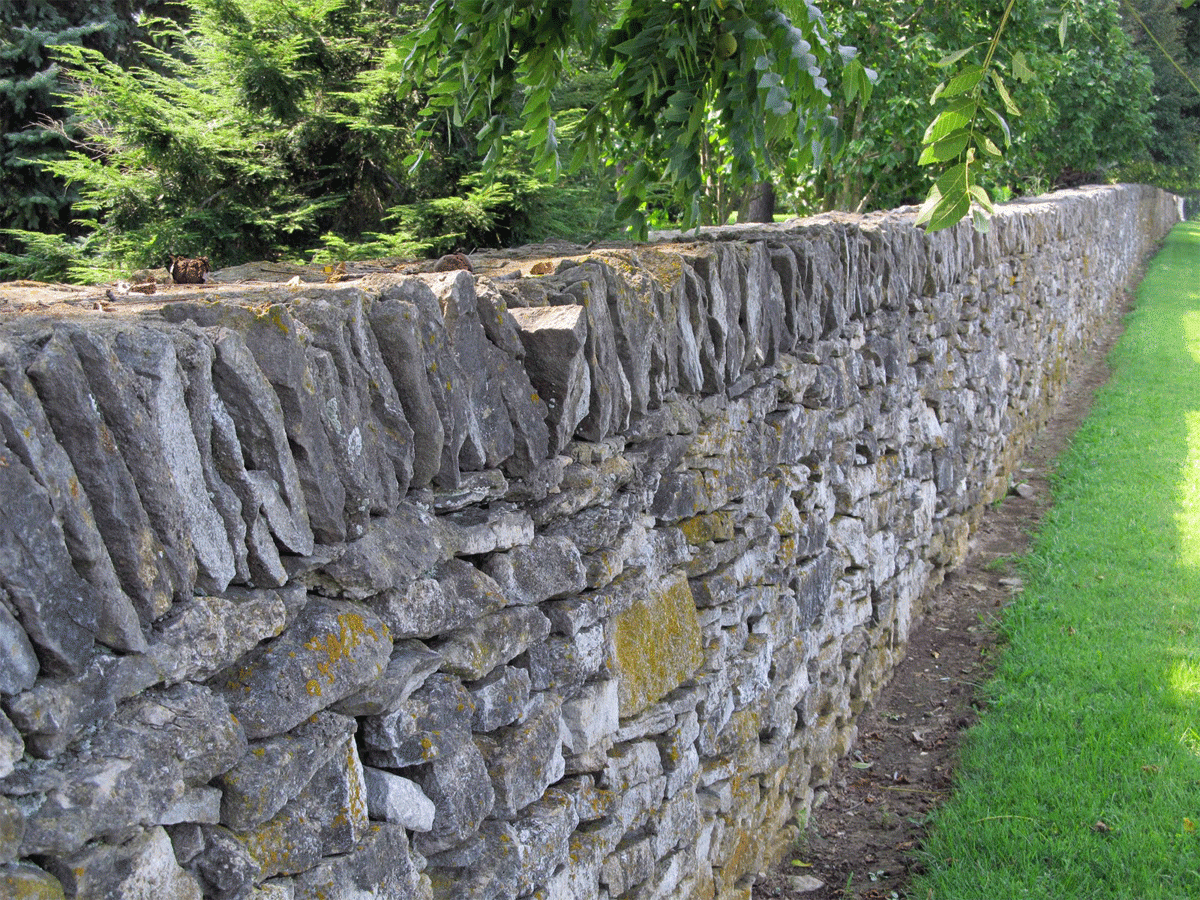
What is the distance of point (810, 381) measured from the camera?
4.43 m

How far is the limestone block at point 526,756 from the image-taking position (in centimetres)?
230

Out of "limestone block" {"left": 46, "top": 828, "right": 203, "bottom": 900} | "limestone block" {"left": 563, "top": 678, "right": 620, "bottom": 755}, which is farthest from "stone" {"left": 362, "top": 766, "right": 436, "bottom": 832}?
"limestone block" {"left": 563, "top": 678, "right": 620, "bottom": 755}

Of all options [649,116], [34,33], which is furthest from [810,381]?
[34,33]

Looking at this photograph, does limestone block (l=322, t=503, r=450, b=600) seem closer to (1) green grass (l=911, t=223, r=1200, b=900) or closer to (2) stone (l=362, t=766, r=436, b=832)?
(2) stone (l=362, t=766, r=436, b=832)

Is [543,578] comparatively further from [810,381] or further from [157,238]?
[157,238]

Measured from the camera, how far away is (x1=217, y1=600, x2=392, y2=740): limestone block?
5.59 feet

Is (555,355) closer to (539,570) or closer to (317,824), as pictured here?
(539,570)

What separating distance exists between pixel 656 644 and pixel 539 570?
27.2 inches

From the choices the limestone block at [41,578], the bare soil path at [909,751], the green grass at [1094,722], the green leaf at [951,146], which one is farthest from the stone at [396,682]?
the green grass at [1094,722]

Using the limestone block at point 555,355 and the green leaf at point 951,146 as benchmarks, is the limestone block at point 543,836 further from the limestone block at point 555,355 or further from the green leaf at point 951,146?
the green leaf at point 951,146

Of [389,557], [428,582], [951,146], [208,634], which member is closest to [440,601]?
[428,582]

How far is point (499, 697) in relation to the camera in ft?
7.64

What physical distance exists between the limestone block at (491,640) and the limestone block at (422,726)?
43 millimetres

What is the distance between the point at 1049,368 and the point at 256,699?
36.3ft
